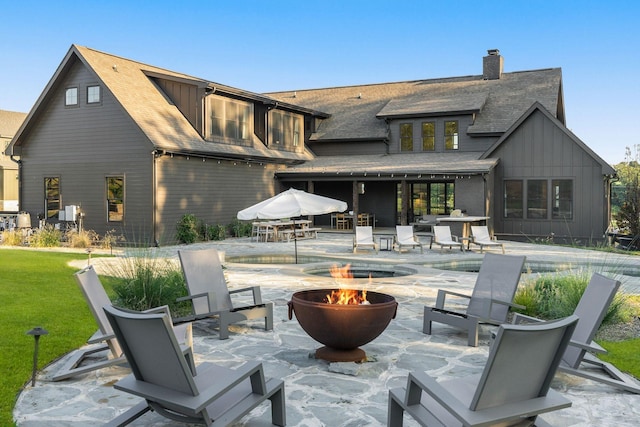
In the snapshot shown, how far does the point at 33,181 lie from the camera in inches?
850

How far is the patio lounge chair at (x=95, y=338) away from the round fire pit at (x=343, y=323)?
3.93ft

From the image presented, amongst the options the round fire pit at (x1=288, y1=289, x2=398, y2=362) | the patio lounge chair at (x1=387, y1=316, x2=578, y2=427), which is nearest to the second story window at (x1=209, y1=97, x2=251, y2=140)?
the round fire pit at (x1=288, y1=289, x2=398, y2=362)

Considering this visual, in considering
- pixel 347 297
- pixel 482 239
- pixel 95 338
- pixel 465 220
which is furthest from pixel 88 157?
pixel 347 297

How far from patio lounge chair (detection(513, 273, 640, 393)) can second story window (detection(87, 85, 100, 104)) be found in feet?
60.8

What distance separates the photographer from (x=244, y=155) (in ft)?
72.4

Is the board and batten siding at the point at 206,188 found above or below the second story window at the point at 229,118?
below

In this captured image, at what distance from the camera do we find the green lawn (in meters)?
5.29

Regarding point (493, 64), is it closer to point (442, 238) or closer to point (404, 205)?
point (404, 205)

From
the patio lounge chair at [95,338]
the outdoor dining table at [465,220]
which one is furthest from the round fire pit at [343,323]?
the outdoor dining table at [465,220]

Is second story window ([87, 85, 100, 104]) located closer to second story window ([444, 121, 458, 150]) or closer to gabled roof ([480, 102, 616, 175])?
second story window ([444, 121, 458, 150])

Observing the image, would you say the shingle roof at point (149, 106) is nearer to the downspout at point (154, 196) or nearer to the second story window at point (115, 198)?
the downspout at point (154, 196)

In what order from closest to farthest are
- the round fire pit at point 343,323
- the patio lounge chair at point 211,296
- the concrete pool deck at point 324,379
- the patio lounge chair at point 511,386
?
the patio lounge chair at point 511,386 → the concrete pool deck at point 324,379 → the round fire pit at point 343,323 → the patio lounge chair at point 211,296

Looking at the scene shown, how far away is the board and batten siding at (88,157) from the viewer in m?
18.9

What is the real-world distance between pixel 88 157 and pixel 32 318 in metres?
14.1
